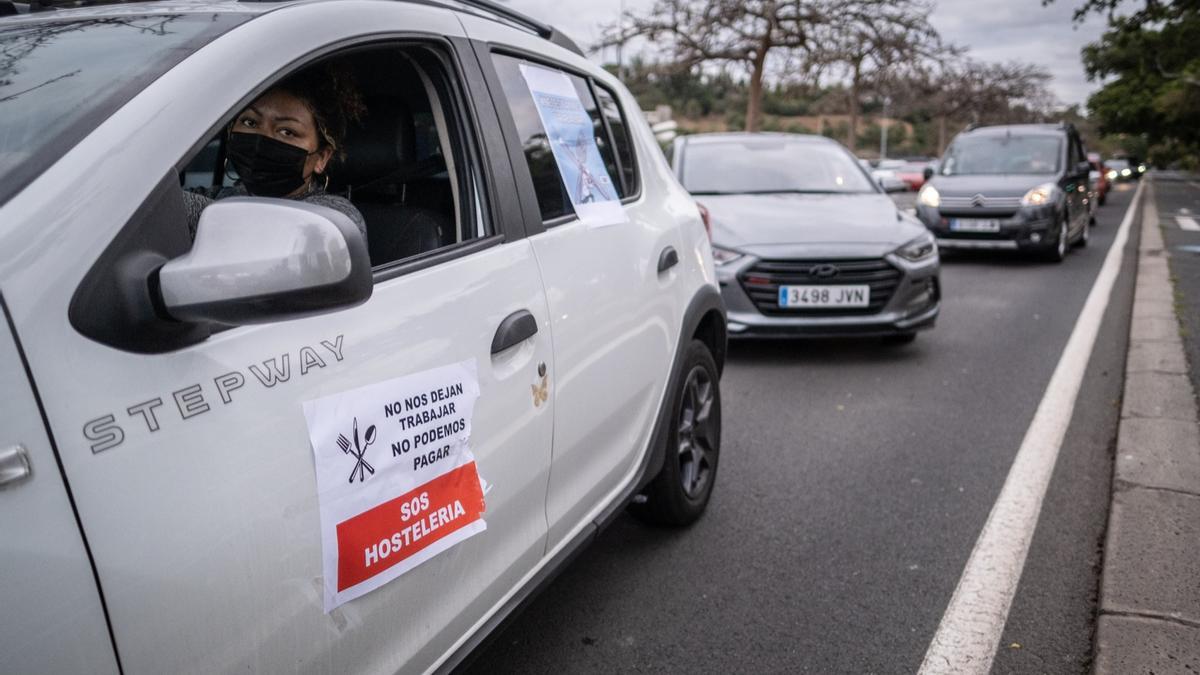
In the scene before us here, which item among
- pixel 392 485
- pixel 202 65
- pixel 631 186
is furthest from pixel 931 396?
pixel 202 65

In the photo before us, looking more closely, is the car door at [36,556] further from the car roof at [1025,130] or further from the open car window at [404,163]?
the car roof at [1025,130]

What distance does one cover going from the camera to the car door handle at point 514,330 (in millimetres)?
1950

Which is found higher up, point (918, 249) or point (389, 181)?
point (389, 181)

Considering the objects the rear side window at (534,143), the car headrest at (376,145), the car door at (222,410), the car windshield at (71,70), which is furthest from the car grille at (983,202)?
the car windshield at (71,70)

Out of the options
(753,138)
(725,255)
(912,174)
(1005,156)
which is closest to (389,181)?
(725,255)

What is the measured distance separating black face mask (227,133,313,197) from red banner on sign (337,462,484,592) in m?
0.80

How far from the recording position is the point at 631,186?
314 centimetres

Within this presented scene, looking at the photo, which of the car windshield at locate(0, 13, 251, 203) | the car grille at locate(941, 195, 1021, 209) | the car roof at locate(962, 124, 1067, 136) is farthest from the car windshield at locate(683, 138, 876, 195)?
the car roof at locate(962, 124, 1067, 136)

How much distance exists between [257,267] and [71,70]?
1.97ft

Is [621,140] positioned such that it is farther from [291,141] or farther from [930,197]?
[930,197]

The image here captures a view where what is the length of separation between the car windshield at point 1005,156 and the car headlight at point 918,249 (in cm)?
710

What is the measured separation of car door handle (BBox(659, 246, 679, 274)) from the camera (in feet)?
9.76

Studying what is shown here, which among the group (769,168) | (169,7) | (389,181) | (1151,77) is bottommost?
(769,168)

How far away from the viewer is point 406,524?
1.68 meters
